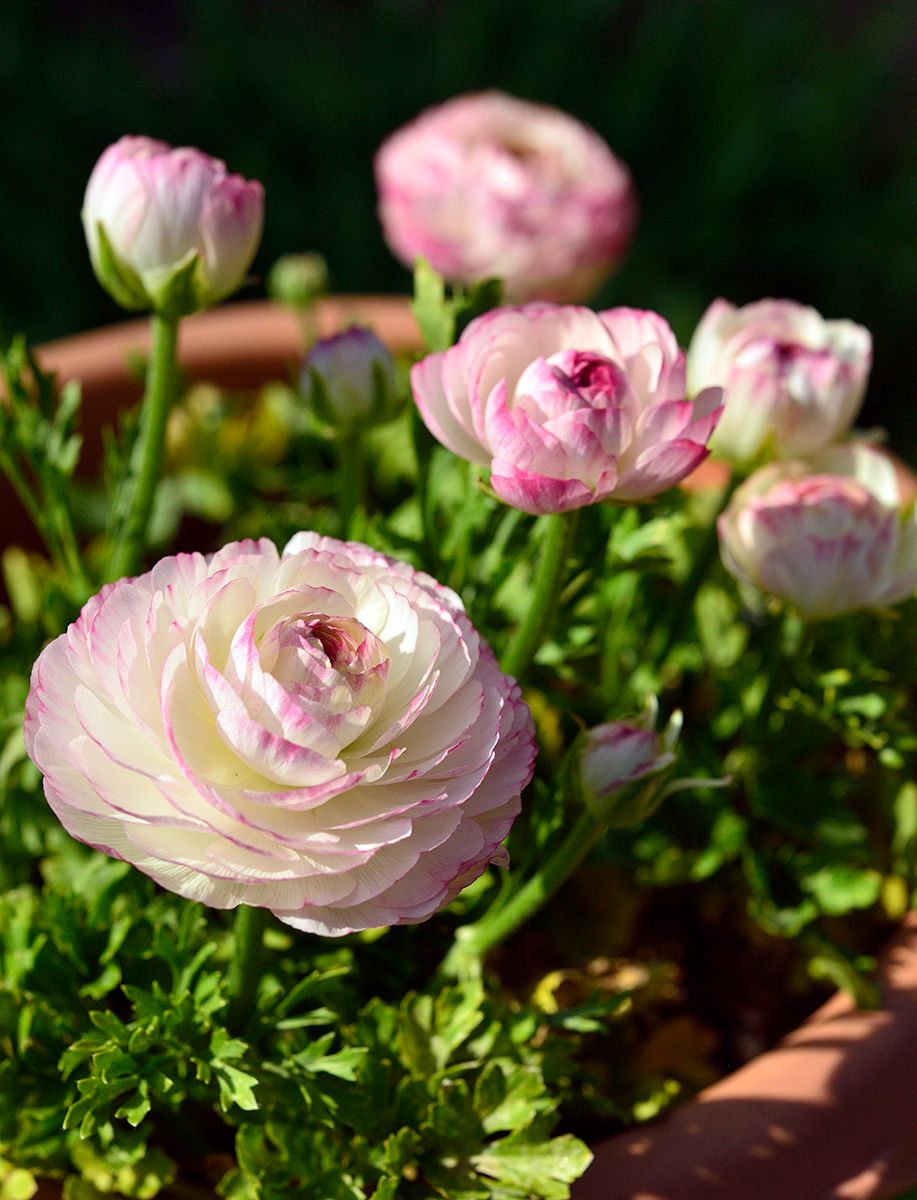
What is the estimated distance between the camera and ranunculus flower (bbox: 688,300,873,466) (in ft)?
1.88

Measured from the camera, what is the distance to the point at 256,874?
354 mm

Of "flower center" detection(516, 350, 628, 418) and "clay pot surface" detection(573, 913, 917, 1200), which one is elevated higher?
"flower center" detection(516, 350, 628, 418)

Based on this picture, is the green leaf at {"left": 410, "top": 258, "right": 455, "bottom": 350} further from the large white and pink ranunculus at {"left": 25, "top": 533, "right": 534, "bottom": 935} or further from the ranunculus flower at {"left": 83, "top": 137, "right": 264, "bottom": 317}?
the large white and pink ranunculus at {"left": 25, "top": 533, "right": 534, "bottom": 935}

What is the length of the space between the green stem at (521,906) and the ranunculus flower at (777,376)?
0.64 feet

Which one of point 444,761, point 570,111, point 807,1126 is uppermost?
point 444,761

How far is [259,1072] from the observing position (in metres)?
0.49

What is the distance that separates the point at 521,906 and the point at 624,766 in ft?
0.29

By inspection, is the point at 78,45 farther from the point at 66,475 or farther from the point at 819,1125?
the point at 819,1125

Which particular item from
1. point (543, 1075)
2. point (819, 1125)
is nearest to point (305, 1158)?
point (543, 1075)

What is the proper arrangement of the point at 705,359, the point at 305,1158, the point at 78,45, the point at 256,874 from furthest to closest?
the point at 78,45 < the point at 705,359 < the point at 305,1158 < the point at 256,874

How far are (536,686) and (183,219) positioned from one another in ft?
0.84

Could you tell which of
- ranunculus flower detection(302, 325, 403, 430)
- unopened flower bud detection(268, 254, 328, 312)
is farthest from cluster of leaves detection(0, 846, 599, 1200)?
unopened flower bud detection(268, 254, 328, 312)

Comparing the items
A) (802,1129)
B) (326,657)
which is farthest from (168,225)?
(802,1129)

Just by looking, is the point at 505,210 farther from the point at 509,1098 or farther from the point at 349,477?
the point at 509,1098
